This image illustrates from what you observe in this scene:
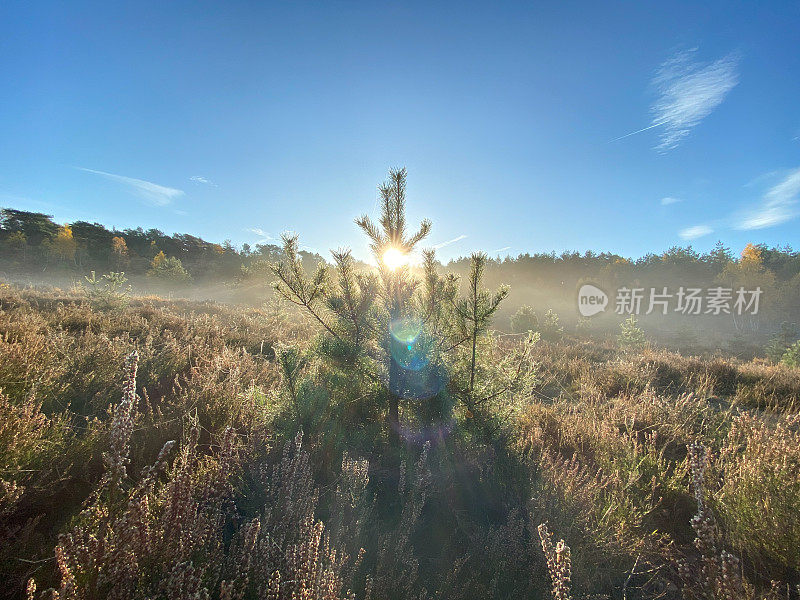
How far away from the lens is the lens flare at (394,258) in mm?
3500

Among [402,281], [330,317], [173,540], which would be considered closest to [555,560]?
[173,540]

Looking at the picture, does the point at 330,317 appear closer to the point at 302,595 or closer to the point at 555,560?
the point at 302,595

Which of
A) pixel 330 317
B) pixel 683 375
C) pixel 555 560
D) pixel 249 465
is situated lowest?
pixel 683 375

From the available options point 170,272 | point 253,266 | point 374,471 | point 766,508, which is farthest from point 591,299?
point 170,272

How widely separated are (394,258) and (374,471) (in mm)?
2047

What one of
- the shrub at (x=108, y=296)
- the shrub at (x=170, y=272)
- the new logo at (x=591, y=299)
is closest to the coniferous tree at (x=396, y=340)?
the shrub at (x=108, y=296)

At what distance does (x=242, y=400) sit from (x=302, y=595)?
262 centimetres

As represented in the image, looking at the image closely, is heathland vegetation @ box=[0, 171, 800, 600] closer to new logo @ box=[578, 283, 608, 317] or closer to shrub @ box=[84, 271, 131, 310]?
shrub @ box=[84, 271, 131, 310]

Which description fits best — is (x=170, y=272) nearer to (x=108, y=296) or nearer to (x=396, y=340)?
(x=108, y=296)

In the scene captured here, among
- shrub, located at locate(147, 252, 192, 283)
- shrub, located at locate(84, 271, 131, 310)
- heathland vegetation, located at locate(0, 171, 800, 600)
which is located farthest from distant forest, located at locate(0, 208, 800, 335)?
heathland vegetation, located at locate(0, 171, 800, 600)

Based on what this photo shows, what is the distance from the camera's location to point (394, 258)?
3506mm

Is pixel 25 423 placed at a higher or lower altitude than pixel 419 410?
higher

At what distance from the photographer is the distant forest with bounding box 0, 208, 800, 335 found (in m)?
40.2

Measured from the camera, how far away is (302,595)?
1271mm
